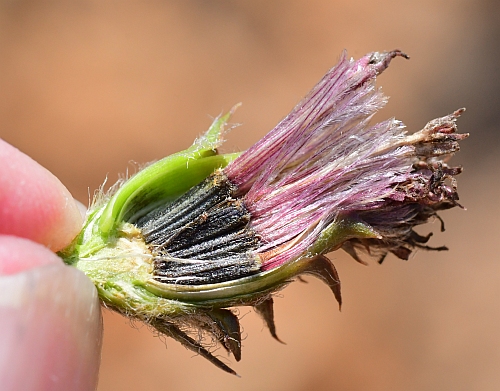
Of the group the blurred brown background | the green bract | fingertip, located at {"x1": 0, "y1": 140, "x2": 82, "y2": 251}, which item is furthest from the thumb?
the blurred brown background

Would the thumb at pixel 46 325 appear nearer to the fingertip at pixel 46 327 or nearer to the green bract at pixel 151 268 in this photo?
the fingertip at pixel 46 327

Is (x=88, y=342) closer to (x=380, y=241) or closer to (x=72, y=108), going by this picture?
(x=380, y=241)

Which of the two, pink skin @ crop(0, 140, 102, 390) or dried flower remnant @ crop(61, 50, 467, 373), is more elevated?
dried flower remnant @ crop(61, 50, 467, 373)

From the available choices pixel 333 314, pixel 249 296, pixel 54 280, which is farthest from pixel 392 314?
pixel 54 280

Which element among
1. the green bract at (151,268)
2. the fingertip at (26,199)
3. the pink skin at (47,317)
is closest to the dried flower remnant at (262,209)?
the green bract at (151,268)

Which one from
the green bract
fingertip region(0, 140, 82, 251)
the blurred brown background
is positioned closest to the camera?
the green bract

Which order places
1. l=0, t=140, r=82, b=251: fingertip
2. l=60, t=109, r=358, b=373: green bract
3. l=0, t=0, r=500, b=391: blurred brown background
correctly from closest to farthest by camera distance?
l=60, t=109, r=358, b=373: green bract → l=0, t=140, r=82, b=251: fingertip → l=0, t=0, r=500, b=391: blurred brown background

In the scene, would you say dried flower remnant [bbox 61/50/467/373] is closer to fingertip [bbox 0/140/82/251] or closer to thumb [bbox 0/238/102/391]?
thumb [bbox 0/238/102/391]
